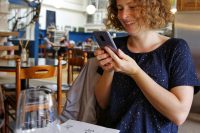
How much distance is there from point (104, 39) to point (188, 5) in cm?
316

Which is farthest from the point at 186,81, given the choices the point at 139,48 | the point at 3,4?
the point at 3,4

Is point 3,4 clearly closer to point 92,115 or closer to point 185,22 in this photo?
point 185,22

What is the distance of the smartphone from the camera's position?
0.96 metres

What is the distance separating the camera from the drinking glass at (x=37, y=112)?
62 centimetres

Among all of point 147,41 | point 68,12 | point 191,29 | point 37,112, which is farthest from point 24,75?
point 68,12

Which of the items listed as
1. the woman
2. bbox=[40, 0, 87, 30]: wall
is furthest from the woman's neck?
bbox=[40, 0, 87, 30]: wall

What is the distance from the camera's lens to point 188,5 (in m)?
3.79

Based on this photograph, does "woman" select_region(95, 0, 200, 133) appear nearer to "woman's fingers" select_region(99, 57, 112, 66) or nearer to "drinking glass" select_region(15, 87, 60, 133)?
"woman's fingers" select_region(99, 57, 112, 66)

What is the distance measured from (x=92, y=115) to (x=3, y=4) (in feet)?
18.6

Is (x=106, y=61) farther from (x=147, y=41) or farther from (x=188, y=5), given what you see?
(x=188, y=5)

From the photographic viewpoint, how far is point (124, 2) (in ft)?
3.82

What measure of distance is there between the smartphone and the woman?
2 cm

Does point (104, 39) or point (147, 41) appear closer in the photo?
point (104, 39)

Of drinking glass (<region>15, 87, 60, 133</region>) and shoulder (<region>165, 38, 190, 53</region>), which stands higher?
shoulder (<region>165, 38, 190, 53</region>)
